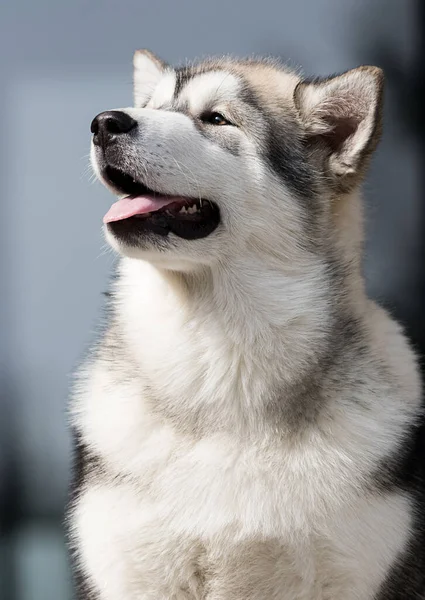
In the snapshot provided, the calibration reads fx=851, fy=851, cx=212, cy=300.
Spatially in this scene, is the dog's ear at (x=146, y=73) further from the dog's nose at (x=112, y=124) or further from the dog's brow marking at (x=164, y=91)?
the dog's nose at (x=112, y=124)

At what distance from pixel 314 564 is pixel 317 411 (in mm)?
304

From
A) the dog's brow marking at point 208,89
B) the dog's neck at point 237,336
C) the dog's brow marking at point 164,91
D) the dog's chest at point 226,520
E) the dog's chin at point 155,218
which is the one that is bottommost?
the dog's chest at point 226,520

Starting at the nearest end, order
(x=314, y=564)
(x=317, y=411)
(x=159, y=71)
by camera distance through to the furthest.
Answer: (x=314, y=564) < (x=317, y=411) < (x=159, y=71)

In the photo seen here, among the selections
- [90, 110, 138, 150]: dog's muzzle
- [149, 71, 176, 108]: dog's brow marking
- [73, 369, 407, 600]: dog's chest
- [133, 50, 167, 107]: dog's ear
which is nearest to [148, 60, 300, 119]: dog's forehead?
[149, 71, 176, 108]: dog's brow marking

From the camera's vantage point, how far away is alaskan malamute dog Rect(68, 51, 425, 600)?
65.7 inches

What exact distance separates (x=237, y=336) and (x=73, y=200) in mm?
1320

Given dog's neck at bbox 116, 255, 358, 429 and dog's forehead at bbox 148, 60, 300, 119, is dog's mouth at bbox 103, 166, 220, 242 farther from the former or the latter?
A: dog's forehead at bbox 148, 60, 300, 119

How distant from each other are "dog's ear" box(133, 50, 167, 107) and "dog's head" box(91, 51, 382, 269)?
0.18 m

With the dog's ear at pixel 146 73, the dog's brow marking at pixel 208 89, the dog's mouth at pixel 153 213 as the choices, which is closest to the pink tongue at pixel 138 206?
the dog's mouth at pixel 153 213

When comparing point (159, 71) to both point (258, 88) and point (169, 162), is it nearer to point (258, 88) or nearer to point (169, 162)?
point (258, 88)

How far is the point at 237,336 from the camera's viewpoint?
181 centimetres

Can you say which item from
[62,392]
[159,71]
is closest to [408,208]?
[159,71]

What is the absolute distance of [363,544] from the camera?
1.65 meters

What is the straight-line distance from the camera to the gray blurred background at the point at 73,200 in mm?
2939
